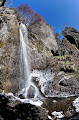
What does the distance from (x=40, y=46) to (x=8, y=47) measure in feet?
24.1

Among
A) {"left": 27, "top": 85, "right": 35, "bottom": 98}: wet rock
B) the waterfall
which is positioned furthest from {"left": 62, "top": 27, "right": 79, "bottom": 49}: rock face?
{"left": 27, "top": 85, "right": 35, "bottom": 98}: wet rock

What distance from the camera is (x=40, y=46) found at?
1936 centimetres

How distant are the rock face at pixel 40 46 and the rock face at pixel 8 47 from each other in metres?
3.55

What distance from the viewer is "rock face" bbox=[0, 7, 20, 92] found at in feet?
37.6

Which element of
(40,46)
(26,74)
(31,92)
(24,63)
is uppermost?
(40,46)

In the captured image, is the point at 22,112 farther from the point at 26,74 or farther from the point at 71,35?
the point at 71,35

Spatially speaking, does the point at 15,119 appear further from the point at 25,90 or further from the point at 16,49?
the point at 16,49

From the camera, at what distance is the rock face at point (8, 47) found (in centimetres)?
1145

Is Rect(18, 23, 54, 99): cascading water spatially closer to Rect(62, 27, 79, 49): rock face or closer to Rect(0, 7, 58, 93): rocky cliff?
Rect(0, 7, 58, 93): rocky cliff

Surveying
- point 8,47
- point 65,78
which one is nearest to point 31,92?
point 65,78

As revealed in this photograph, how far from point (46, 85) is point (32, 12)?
25.1 metres

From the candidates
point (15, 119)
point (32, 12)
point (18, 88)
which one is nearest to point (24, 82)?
point (18, 88)

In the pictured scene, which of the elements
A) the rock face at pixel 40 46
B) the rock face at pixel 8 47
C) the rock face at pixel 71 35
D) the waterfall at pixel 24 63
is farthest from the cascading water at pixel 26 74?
the rock face at pixel 71 35

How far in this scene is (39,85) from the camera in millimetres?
13906
